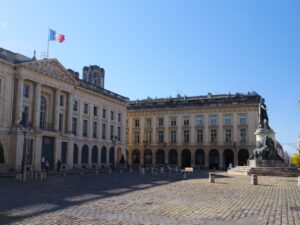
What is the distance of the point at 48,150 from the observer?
45.7 meters

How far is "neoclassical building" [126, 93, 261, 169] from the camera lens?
66625 millimetres

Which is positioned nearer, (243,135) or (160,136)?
(243,135)

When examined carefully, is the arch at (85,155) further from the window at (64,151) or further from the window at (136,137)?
the window at (136,137)

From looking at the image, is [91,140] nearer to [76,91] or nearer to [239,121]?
[76,91]

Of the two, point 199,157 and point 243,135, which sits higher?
point 243,135

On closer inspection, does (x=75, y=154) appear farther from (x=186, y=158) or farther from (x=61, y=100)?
(x=186, y=158)

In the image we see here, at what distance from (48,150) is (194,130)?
3327 centimetres

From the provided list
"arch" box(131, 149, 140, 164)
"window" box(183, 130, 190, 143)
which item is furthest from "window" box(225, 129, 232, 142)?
"arch" box(131, 149, 140, 164)

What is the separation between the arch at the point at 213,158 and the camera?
68.5 metres

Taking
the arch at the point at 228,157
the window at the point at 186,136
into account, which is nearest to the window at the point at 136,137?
the window at the point at 186,136

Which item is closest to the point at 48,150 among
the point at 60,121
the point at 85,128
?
the point at 60,121

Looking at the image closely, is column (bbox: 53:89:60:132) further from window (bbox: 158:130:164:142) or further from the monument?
window (bbox: 158:130:164:142)

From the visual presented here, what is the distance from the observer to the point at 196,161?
70.3m

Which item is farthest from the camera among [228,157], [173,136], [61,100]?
[173,136]
